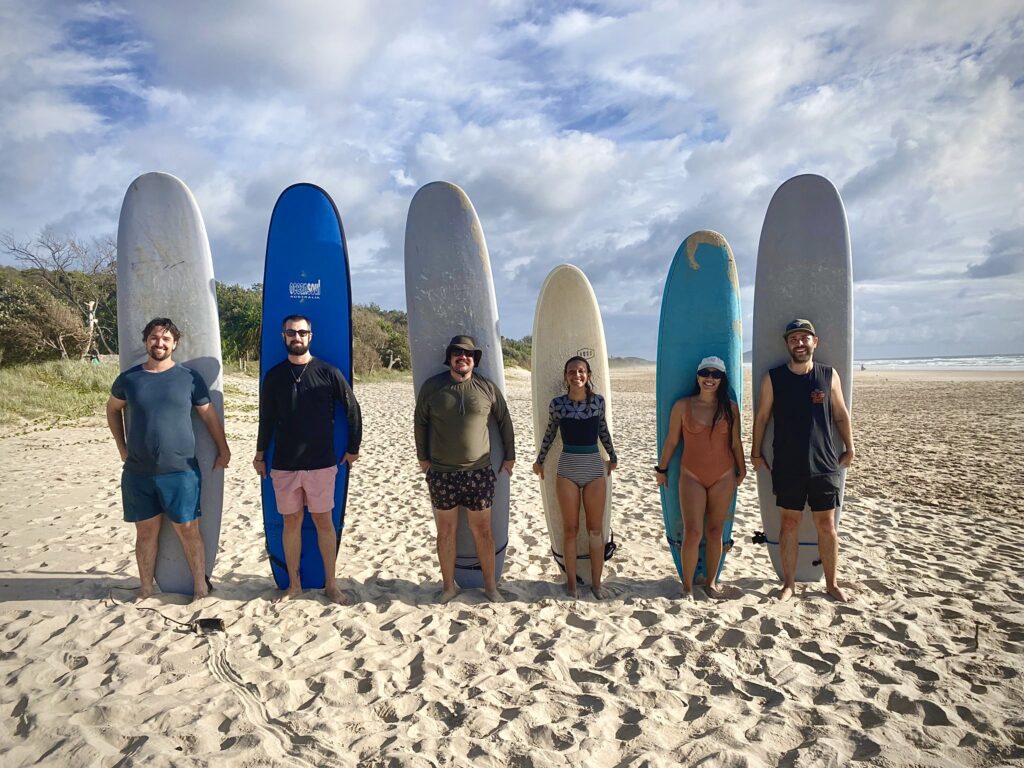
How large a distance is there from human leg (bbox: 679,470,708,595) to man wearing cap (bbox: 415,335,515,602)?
1.05 meters

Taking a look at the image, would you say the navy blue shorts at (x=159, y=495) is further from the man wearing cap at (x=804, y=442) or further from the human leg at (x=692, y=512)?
the man wearing cap at (x=804, y=442)

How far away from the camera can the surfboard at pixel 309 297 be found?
3.55m

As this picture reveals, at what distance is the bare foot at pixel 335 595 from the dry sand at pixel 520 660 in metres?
0.08

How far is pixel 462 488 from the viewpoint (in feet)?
10.3

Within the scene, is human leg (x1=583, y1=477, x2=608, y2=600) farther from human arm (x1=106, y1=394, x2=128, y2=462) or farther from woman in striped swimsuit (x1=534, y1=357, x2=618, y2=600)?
human arm (x1=106, y1=394, x2=128, y2=462)

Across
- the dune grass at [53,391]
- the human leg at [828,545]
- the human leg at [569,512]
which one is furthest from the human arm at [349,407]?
the dune grass at [53,391]

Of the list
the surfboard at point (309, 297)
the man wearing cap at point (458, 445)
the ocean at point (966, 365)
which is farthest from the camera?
the ocean at point (966, 365)

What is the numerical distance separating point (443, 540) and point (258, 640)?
3.30 ft

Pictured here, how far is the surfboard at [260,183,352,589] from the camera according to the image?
3.55 meters

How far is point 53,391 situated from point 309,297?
10.6m

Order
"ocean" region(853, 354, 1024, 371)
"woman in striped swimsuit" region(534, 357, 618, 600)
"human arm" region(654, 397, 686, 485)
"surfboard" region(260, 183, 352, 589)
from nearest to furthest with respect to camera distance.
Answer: "woman in striped swimsuit" region(534, 357, 618, 600) → "human arm" region(654, 397, 686, 485) → "surfboard" region(260, 183, 352, 589) → "ocean" region(853, 354, 1024, 371)

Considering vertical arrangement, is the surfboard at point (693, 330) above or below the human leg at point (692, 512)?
above

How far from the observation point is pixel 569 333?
3.82 metres

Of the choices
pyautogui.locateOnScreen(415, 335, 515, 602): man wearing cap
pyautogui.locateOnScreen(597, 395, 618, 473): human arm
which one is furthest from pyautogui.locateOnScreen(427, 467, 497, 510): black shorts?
pyautogui.locateOnScreen(597, 395, 618, 473): human arm
